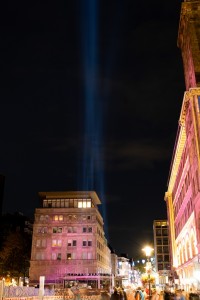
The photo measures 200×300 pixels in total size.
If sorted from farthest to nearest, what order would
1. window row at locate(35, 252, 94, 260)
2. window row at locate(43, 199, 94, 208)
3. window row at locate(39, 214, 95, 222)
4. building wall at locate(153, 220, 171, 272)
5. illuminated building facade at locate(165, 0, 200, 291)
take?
building wall at locate(153, 220, 171, 272), window row at locate(43, 199, 94, 208), window row at locate(39, 214, 95, 222), window row at locate(35, 252, 94, 260), illuminated building facade at locate(165, 0, 200, 291)

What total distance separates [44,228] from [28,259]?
9060mm

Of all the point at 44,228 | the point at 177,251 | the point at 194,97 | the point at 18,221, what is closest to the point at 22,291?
the point at 194,97

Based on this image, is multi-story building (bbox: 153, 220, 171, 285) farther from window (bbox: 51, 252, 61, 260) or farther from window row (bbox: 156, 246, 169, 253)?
window (bbox: 51, 252, 61, 260)

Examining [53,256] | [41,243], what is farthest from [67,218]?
[53,256]

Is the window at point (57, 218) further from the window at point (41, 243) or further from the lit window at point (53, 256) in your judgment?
the lit window at point (53, 256)

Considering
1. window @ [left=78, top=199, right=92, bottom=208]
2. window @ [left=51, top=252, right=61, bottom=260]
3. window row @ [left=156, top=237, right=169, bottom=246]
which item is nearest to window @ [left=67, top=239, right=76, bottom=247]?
window @ [left=51, top=252, right=61, bottom=260]

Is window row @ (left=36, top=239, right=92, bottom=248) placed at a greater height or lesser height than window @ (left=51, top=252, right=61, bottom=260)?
greater

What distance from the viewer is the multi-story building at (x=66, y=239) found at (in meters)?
88.5

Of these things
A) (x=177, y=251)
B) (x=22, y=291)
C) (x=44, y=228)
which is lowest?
(x=22, y=291)

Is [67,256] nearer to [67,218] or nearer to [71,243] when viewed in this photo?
[71,243]

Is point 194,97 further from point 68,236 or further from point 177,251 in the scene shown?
point 68,236

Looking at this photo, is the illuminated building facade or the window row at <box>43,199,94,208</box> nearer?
the illuminated building facade

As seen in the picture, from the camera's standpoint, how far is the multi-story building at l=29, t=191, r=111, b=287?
3484 inches

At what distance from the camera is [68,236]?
92625 millimetres
